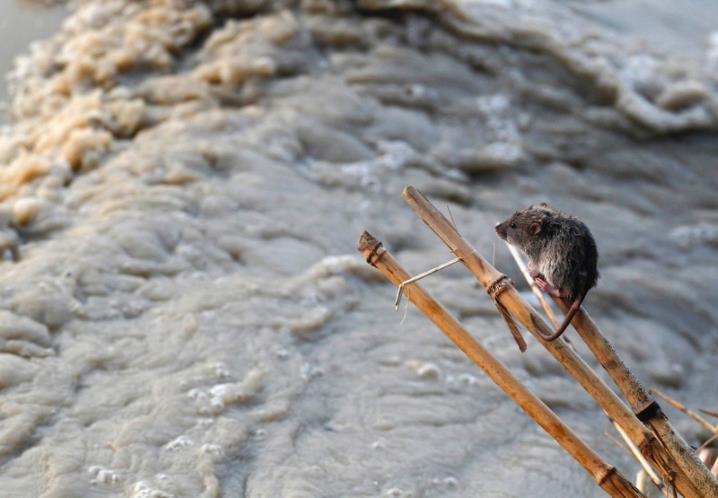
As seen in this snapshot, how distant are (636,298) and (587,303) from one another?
286 mm

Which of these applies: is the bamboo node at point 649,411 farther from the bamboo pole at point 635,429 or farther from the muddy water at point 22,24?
the muddy water at point 22,24

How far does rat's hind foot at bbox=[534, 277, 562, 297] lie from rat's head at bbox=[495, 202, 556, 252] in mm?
105

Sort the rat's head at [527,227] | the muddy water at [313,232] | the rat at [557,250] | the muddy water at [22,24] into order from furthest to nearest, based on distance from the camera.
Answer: the muddy water at [22,24]
the muddy water at [313,232]
the rat's head at [527,227]
the rat at [557,250]

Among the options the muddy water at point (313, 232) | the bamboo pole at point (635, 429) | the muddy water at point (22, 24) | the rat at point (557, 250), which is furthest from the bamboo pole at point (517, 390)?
the muddy water at point (22, 24)

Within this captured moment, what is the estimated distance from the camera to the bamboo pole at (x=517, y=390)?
91.7 inches

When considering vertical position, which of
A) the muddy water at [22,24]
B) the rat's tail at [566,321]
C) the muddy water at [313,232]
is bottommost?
the muddy water at [313,232]

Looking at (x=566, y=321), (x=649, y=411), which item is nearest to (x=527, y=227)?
(x=566, y=321)

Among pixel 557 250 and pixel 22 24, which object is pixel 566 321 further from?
pixel 22 24

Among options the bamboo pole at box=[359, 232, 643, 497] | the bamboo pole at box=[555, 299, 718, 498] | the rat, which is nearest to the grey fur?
the rat

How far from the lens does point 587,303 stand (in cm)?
467

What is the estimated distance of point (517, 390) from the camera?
2.34 meters

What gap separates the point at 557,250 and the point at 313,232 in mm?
2211

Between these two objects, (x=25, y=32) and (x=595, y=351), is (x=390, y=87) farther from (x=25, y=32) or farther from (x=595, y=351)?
(x=595, y=351)

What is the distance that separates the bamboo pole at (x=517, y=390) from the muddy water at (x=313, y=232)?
3.07 ft
